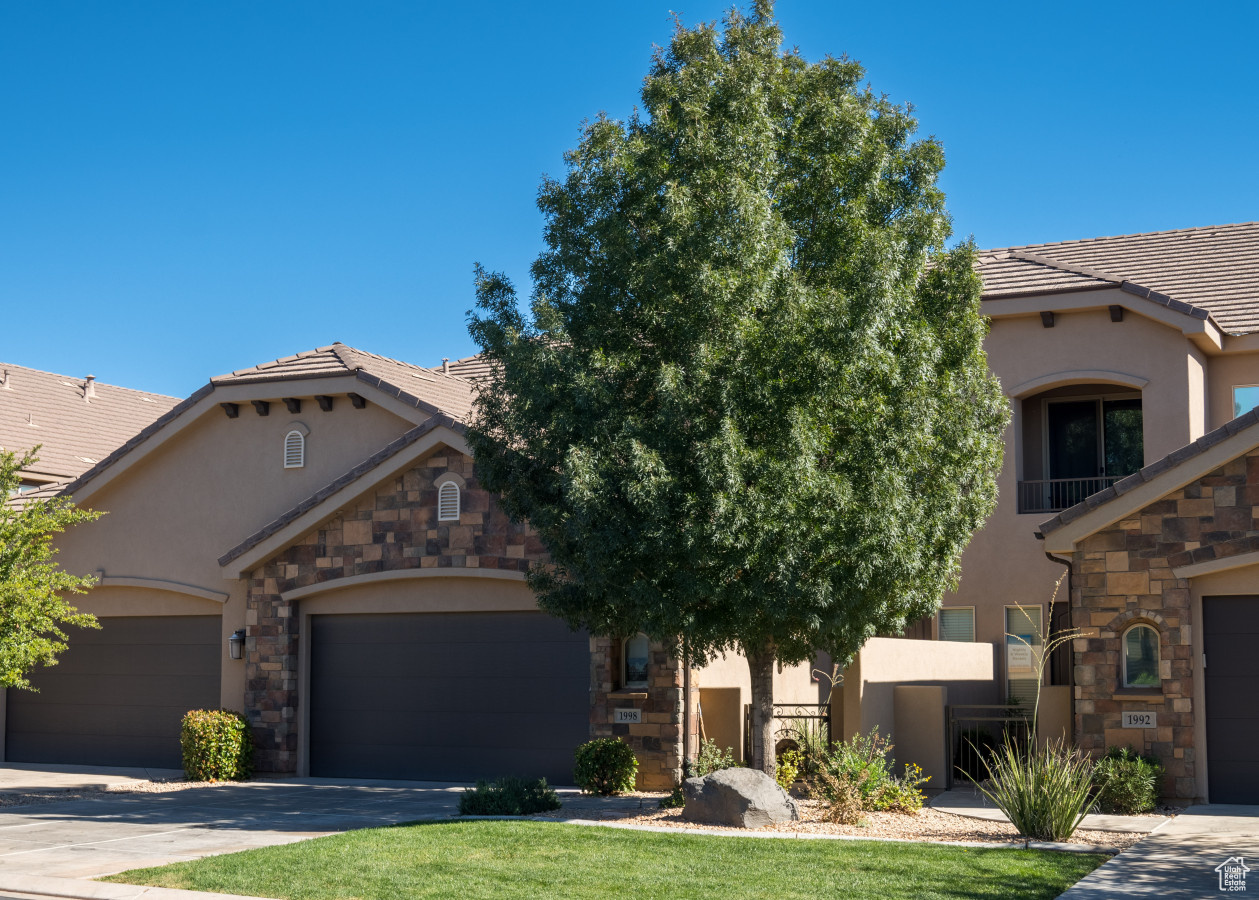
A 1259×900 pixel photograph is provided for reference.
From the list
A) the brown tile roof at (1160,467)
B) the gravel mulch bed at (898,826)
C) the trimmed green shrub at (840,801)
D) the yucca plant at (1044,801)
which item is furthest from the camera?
the brown tile roof at (1160,467)

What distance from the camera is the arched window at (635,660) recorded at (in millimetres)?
17516

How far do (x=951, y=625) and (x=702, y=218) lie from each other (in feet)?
34.6

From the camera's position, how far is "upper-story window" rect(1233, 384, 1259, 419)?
20.0 metres

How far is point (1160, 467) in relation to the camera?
14.9m

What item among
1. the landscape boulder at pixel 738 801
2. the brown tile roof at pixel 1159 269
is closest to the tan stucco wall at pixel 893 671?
the landscape boulder at pixel 738 801

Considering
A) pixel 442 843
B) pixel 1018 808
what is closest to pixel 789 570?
pixel 1018 808

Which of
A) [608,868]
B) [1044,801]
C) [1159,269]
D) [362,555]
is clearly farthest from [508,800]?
[1159,269]

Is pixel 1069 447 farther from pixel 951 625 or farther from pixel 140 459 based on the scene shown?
pixel 140 459

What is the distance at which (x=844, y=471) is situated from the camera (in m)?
13.5

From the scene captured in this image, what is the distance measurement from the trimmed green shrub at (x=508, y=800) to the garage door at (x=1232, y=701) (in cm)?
758

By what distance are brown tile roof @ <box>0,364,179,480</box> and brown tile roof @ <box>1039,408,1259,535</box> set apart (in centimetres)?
2183

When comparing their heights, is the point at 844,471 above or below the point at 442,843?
above

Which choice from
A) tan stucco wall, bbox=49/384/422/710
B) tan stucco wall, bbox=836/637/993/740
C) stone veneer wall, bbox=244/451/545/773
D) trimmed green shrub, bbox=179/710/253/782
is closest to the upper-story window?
tan stucco wall, bbox=836/637/993/740

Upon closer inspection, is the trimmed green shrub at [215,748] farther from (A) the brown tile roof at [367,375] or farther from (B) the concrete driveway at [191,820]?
(A) the brown tile roof at [367,375]
